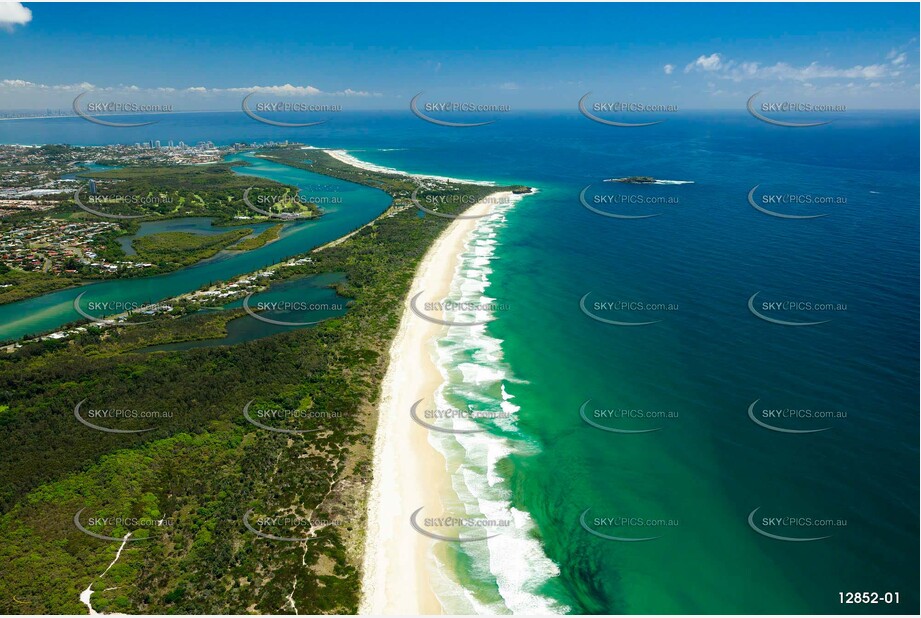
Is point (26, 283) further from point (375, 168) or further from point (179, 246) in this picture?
point (375, 168)

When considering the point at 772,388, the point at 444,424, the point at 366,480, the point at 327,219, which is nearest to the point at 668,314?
the point at 772,388

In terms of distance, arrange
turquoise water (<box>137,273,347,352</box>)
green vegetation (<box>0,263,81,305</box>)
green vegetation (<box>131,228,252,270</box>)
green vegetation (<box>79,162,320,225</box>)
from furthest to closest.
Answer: green vegetation (<box>79,162,320,225</box>), green vegetation (<box>131,228,252,270</box>), green vegetation (<box>0,263,81,305</box>), turquoise water (<box>137,273,347,352</box>)

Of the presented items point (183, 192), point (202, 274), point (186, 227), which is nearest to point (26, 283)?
point (202, 274)

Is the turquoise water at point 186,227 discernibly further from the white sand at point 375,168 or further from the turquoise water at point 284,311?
the white sand at point 375,168

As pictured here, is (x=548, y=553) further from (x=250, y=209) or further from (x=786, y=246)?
(x=250, y=209)

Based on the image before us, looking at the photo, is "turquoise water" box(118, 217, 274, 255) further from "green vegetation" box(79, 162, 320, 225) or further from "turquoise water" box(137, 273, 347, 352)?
"turquoise water" box(137, 273, 347, 352)

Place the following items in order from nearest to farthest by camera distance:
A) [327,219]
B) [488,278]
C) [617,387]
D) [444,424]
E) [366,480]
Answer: [366,480], [444,424], [617,387], [488,278], [327,219]

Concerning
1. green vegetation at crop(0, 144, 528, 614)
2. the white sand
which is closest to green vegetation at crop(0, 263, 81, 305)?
green vegetation at crop(0, 144, 528, 614)
